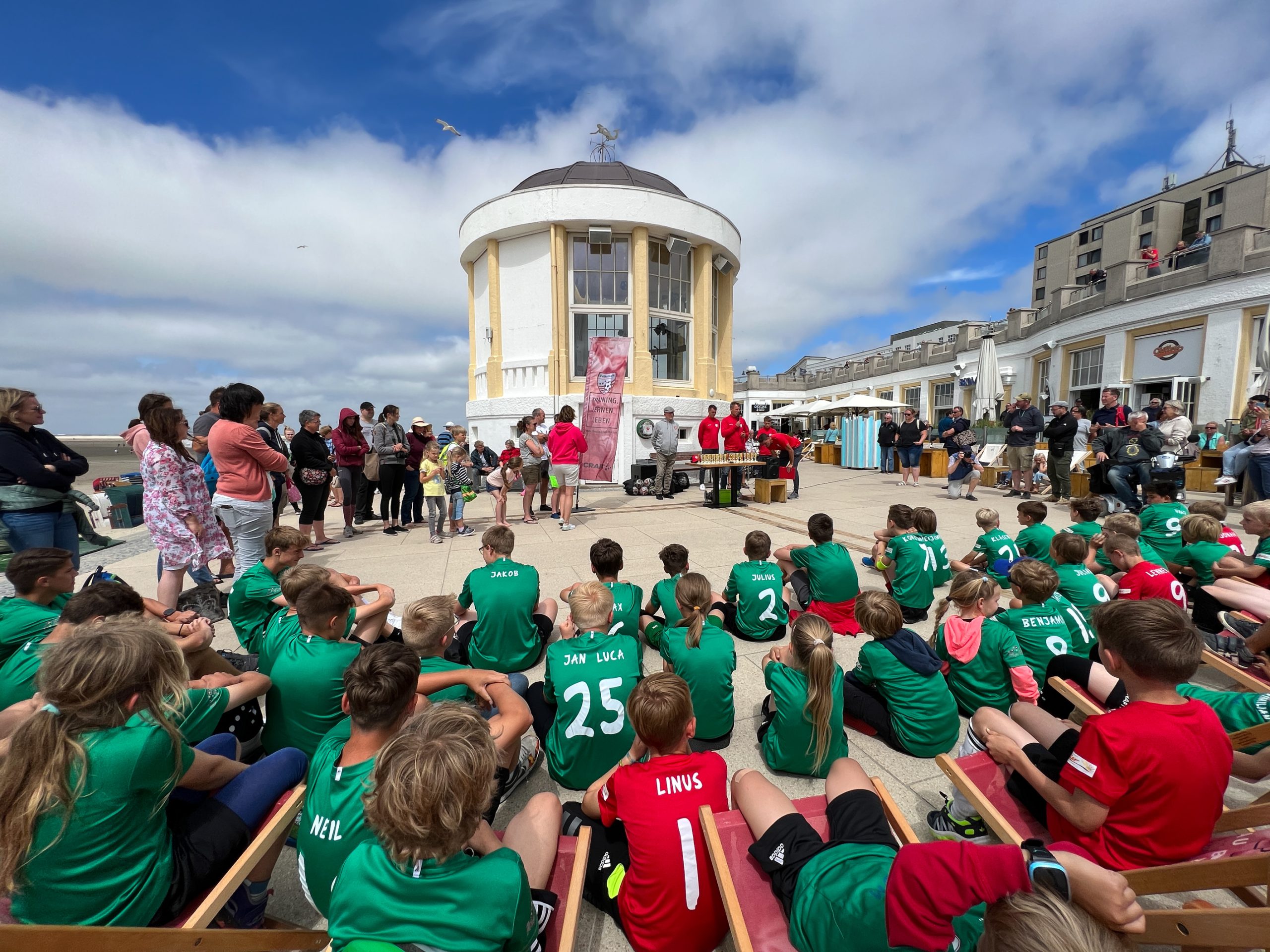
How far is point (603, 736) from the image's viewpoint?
240cm

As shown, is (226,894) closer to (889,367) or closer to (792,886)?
(792,886)

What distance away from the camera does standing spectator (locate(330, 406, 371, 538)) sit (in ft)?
24.8

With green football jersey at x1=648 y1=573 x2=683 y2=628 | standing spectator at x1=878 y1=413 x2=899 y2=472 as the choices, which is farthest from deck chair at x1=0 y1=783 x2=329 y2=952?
standing spectator at x1=878 y1=413 x2=899 y2=472

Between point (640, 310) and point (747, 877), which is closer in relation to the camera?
point (747, 877)

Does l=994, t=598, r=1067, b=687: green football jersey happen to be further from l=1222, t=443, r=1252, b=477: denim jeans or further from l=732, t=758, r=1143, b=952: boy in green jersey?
l=1222, t=443, r=1252, b=477: denim jeans

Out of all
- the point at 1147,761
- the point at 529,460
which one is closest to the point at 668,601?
the point at 1147,761

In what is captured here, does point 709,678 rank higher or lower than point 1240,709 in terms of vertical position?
lower

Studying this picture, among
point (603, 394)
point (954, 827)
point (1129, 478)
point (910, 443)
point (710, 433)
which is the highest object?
point (603, 394)

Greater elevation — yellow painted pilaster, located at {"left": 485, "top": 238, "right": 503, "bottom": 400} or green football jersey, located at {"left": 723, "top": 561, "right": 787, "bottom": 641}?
yellow painted pilaster, located at {"left": 485, "top": 238, "right": 503, "bottom": 400}

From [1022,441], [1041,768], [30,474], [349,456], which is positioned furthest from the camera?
[1022,441]

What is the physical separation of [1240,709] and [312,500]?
818cm

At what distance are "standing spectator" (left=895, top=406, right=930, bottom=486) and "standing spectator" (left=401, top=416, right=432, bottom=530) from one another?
10338mm

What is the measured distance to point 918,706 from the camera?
→ 2645mm

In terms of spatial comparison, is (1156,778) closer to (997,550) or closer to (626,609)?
(626,609)
